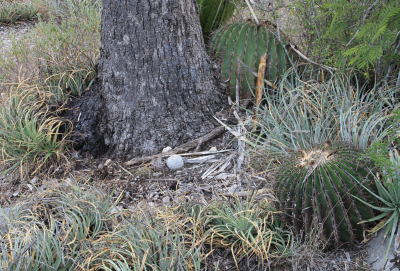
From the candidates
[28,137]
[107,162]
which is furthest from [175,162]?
[28,137]

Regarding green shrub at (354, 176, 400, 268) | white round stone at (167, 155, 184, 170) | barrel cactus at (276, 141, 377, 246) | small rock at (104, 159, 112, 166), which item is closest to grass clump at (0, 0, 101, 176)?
small rock at (104, 159, 112, 166)

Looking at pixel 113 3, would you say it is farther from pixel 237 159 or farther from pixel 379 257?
pixel 379 257

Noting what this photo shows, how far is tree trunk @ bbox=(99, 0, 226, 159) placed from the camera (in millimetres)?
2822

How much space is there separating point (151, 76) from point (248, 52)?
108 cm

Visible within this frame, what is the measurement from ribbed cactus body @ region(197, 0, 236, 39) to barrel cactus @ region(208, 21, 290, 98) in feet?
1.77

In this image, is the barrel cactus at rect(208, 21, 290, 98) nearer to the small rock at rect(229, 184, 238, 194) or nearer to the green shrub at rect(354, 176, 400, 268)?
the small rock at rect(229, 184, 238, 194)

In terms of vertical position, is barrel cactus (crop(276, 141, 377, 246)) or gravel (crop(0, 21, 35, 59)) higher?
gravel (crop(0, 21, 35, 59))

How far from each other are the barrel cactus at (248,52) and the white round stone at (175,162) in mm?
1011

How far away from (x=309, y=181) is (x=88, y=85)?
2.56m

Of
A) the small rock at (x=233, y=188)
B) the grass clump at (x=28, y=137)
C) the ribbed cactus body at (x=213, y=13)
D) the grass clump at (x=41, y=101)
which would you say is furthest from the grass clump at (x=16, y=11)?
the small rock at (x=233, y=188)

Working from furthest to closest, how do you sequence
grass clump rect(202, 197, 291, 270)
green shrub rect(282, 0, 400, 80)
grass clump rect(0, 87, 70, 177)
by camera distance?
grass clump rect(0, 87, 70, 177) < green shrub rect(282, 0, 400, 80) < grass clump rect(202, 197, 291, 270)

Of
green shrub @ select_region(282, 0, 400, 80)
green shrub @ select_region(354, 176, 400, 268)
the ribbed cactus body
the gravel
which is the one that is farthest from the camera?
the gravel

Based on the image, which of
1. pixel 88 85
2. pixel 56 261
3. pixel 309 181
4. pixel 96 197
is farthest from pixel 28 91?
pixel 309 181

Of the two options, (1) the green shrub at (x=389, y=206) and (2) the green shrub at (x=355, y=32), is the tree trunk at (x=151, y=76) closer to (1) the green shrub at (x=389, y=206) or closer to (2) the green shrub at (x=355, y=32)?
(2) the green shrub at (x=355, y=32)
